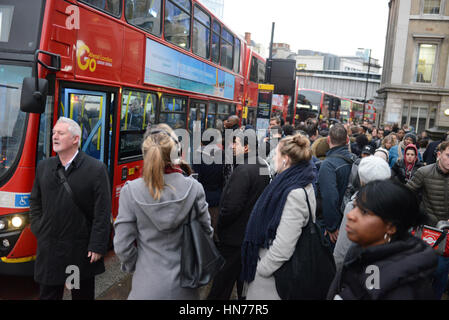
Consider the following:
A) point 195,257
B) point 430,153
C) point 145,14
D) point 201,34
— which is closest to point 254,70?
point 201,34

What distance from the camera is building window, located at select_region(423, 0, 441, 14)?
86.6 ft

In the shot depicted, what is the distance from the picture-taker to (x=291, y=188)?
274cm

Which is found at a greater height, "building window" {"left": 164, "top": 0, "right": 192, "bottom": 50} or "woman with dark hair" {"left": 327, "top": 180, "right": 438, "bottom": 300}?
"building window" {"left": 164, "top": 0, "right": 192, "bottom": 50}

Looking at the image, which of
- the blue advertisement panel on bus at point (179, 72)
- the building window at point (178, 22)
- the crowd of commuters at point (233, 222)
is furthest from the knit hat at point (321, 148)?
the building window at point (178, 22)

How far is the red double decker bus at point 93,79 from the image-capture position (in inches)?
157

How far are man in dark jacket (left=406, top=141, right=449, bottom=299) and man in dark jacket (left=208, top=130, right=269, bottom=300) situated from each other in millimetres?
1857

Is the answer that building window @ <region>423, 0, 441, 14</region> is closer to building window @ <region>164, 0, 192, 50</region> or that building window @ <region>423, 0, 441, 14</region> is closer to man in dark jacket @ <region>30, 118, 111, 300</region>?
building window @ <region>164, 0, 192, 50</region>

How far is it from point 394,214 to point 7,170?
3.66 meters

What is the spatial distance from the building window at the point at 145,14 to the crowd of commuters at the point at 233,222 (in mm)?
2886

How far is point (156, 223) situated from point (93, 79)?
3.02 m

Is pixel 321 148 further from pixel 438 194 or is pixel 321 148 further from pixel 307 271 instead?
pixel 307 271

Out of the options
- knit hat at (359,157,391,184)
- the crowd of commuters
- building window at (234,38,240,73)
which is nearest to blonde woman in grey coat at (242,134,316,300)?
the crowd of commuters

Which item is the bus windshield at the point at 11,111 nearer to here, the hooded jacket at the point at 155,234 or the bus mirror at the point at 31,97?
the bus mirror at the point at 31,97

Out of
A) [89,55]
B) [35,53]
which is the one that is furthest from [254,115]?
[35,53]
